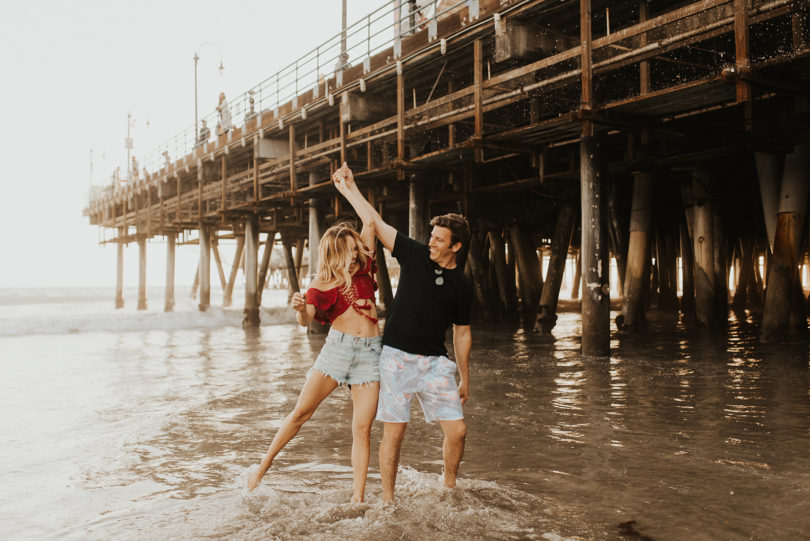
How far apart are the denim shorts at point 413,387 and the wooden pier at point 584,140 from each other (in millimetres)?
6194

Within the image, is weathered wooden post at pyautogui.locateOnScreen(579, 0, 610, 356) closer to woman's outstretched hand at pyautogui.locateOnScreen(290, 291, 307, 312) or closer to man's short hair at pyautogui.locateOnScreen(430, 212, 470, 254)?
man's short hair at pyautogui.locateOnScreen(430, 212, 470, 254)

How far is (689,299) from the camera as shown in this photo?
1847cm

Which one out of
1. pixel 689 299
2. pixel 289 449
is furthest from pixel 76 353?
pixel 689 299

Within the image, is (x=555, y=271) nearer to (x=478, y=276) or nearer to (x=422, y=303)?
(x=478, y=276)

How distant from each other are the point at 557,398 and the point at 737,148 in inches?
260

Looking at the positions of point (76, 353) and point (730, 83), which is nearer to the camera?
point (730, 83)

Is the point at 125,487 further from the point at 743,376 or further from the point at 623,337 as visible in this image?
the point at 623,337

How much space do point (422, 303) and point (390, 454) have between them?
0.80m

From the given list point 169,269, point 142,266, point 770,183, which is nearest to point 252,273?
point 169,269

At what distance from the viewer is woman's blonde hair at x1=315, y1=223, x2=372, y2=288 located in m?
3.60

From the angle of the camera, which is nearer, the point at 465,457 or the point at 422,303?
the point at 422,303

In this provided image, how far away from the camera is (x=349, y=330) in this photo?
366 centimetres

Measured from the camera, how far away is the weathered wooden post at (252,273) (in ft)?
65.9

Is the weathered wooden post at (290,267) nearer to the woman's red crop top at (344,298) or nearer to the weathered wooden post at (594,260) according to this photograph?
the weathered wooden post at (594,260)
